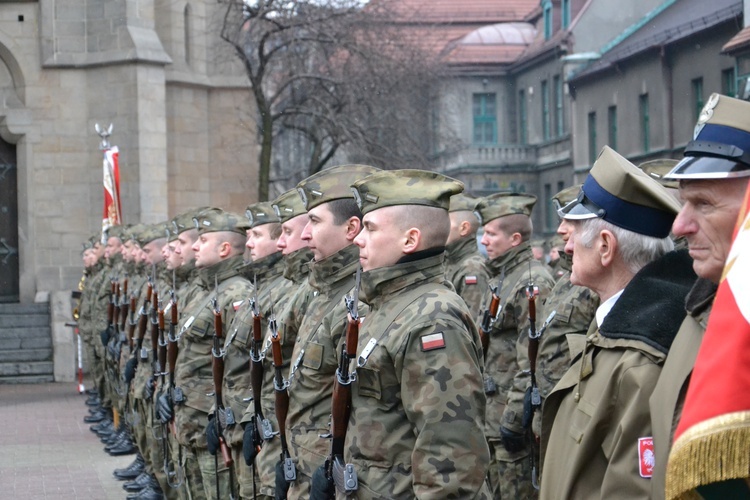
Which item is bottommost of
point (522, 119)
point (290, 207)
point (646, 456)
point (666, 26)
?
point (646, 456)

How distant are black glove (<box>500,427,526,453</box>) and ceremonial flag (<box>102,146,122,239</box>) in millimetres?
14574

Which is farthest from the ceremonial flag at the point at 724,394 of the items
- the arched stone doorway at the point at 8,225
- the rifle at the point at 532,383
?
the arched stone doorway at the point at 8,225

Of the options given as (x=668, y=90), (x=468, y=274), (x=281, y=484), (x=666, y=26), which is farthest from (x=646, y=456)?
(x=666, y=26)

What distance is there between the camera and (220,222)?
28.8 feet

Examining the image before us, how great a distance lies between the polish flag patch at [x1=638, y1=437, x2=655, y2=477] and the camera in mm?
3221

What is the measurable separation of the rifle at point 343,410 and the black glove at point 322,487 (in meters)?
0.02

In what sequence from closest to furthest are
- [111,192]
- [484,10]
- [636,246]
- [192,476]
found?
[636,246] → [192,476] → [111,192] → [484,10]

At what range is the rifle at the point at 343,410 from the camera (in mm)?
4352

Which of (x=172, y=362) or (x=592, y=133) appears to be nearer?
(x=172, y=362)

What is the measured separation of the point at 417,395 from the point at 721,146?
162cm

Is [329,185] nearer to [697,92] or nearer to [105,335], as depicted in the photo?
[105,335]

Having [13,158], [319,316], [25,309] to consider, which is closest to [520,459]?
[319,316]

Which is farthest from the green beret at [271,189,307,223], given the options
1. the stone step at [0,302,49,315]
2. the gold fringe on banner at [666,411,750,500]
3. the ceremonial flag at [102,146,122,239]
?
the stone step at [0,302,49,315]

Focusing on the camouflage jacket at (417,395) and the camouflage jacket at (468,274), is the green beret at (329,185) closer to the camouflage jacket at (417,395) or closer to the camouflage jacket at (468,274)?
the camouflage jacket at (417,395)
